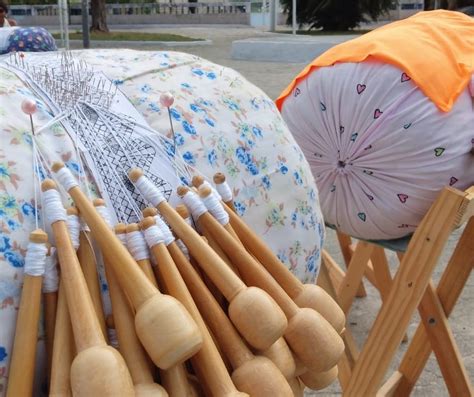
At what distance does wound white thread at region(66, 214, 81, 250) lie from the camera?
0.77m

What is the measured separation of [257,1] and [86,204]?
24.6 m

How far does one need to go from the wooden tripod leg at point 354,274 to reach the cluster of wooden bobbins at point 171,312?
1.30m

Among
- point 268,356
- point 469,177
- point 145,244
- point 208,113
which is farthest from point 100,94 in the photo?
point 469,177

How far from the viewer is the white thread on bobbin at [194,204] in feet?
2.91

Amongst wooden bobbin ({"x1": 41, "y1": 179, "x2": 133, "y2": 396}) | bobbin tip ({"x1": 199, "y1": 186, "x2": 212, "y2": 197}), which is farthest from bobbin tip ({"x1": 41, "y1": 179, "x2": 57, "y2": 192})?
bobbin tip ({"x1": 199, "y1": 186, "x2": 212, "y2": 197})

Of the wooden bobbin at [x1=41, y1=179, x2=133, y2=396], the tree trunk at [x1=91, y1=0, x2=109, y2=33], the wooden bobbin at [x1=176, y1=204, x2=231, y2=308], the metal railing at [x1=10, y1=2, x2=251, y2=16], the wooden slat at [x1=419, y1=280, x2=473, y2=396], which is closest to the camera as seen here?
the wooden bobbin at [x1=41, y1=179, x2=133, y2=396]

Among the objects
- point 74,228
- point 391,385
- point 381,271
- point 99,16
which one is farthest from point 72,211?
point 99,16

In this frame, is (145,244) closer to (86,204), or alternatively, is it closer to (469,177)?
(86,204)

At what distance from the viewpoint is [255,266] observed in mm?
855

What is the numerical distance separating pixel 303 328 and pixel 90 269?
0.26 m

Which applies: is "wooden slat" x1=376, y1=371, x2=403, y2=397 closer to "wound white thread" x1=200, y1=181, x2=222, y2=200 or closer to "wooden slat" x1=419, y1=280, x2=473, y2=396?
"wooden slat" x1=419, y1=280, x2=473, y2=396

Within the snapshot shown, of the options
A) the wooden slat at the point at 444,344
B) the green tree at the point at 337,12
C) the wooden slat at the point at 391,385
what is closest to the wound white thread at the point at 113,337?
the wooden slat at the point at 444,344

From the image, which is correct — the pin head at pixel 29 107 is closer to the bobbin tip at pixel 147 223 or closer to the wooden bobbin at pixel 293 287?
the bobbin tip at pixel 147 223

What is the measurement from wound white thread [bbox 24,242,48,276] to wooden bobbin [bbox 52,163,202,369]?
8 centimetres
